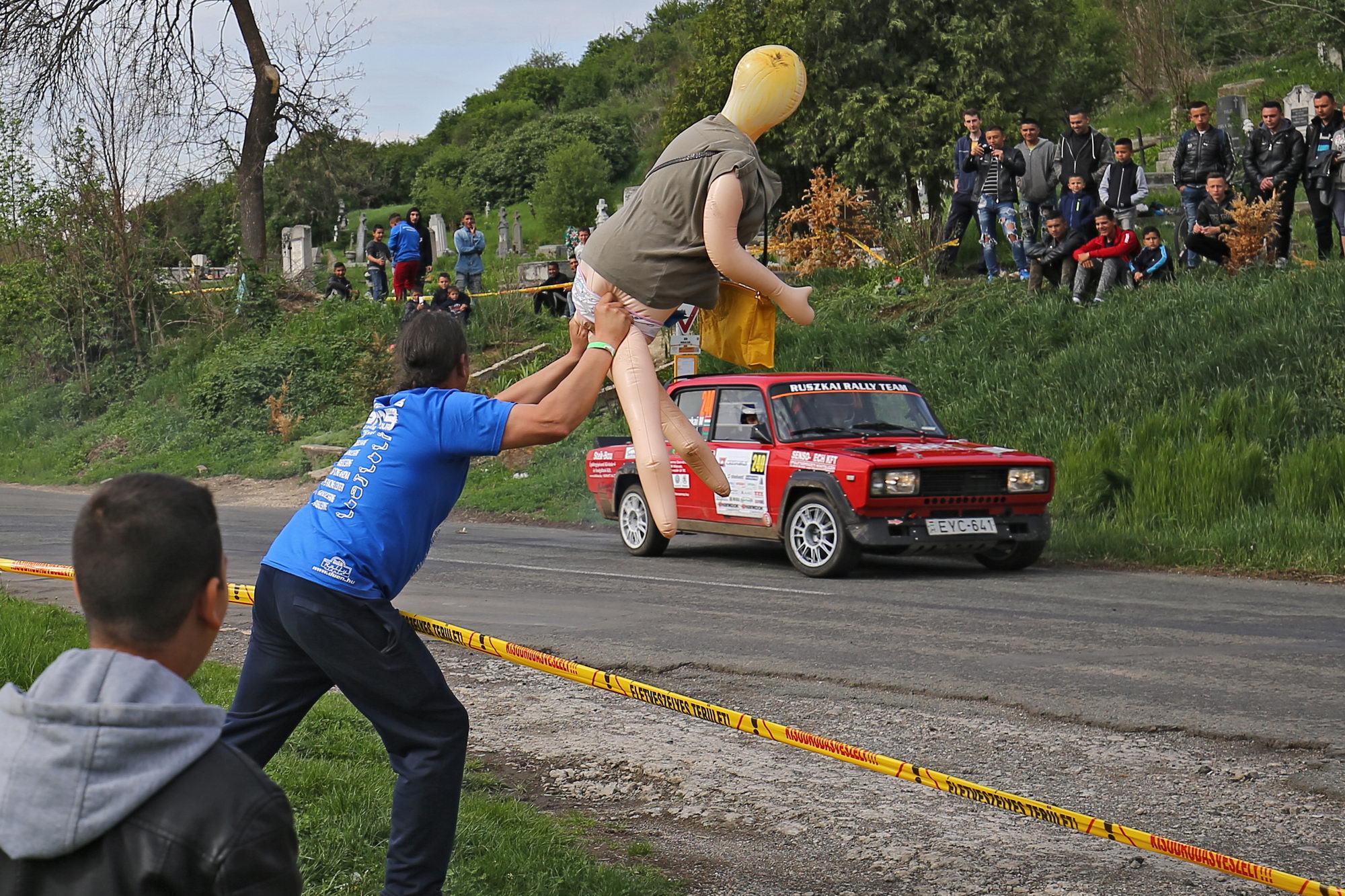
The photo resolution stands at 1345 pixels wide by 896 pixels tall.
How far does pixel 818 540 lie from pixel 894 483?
3.09 feet

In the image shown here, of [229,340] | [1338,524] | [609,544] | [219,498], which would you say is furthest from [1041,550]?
[229,340]

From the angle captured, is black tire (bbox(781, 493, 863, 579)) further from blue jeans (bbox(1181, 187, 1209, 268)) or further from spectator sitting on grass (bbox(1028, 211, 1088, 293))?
blue jeans (bbox(1181, 187, 1209, 268))

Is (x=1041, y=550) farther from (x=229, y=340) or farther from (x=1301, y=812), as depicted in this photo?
(x=229, y=340)

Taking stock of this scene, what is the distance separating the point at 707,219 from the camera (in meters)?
3.90

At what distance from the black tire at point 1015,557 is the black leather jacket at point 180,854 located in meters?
11.1

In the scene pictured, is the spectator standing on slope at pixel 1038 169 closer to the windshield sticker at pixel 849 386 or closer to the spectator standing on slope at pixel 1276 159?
the spectator standing on slope at pixel 1276 159

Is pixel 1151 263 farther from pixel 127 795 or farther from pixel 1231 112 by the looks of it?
pixel 127 795

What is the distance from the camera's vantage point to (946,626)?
9.38 metres

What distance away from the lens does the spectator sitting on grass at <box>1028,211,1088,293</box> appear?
18.1m

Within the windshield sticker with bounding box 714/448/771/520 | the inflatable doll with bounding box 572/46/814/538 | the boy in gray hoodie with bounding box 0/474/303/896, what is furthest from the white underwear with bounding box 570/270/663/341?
the windshield sticker with bounding box 714/448/771/520

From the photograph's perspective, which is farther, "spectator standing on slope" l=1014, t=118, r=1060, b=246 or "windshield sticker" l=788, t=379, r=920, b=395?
"spectator standing on slope" l=1014, t=118, r=1060, b=246

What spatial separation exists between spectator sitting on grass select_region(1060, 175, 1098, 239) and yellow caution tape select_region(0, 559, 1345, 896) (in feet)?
46.3

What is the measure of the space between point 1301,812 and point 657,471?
9.50 ft

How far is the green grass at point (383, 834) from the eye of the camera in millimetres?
4289
